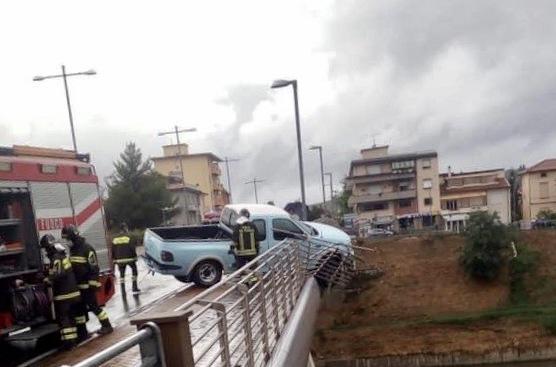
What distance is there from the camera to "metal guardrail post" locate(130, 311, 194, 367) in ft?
11.7

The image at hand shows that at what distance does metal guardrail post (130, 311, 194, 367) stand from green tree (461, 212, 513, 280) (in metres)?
25.9

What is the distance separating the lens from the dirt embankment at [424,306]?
2281 cm

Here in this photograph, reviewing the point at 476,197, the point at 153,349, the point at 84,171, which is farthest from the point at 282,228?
the point at 476,197

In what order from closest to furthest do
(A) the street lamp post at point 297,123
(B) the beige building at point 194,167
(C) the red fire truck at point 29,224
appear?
(C) the red fire truck at point 29,224 → (A) the street lamp post at point 297,123 → (B) the beige building at point 194,167

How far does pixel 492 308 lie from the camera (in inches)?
1035

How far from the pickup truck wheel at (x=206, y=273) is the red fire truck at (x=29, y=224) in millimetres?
3626

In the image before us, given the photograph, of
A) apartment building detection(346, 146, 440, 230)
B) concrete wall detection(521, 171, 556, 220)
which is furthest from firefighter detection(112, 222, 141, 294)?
concrete wall detection(521, 171, 556, 220)

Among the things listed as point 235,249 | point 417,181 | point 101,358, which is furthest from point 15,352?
point 417,181

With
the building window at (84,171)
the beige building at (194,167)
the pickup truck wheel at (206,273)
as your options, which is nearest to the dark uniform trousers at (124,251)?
the pickup truck wheel at (206,273)

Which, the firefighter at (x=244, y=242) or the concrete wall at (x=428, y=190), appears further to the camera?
the concrete wall at (x=428, y=190)

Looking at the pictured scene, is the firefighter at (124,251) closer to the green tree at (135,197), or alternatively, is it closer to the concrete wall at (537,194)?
the green tree at (135,197)

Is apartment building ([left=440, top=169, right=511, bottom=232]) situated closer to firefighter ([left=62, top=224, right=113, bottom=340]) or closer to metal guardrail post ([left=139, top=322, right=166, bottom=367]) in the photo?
firefighter ([left=62, top=224, right=113, bottom=340])

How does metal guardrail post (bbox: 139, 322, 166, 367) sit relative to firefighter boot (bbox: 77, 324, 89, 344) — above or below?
above

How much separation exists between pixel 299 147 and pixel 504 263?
16.6 meters
